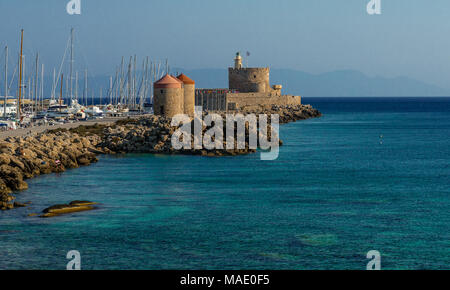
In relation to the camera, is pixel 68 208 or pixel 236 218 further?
pixel 68 208

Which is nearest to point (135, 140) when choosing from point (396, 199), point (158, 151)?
point (158, 151)

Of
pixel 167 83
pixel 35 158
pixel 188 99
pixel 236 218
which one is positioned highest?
pixel 167 83

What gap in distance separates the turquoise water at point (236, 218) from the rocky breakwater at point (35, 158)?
741mm

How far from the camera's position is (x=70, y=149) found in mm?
32594

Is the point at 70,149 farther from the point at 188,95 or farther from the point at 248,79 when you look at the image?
the point at 248,79

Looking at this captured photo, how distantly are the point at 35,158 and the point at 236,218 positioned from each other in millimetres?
12965

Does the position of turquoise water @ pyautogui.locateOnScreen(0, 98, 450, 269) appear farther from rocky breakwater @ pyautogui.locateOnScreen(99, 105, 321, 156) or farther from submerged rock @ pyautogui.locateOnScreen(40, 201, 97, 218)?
rocky breakwater @ pyautogui.locateOnScreen(99, 105, 321, 156)

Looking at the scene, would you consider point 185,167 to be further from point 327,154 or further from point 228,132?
point 327,154

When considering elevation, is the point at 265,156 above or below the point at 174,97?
below

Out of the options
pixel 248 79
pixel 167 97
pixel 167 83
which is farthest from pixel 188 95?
pixel 248 79

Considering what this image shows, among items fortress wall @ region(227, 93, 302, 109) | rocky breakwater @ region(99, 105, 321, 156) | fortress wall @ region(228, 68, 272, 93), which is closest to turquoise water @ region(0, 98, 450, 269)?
rocky breakwater @ region(99, 105, 321, 156)

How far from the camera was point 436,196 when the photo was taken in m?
23.9

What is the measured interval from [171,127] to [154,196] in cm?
1600

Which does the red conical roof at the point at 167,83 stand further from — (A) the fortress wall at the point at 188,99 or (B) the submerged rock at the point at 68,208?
(B) the submerged rock at the point at 68,208
